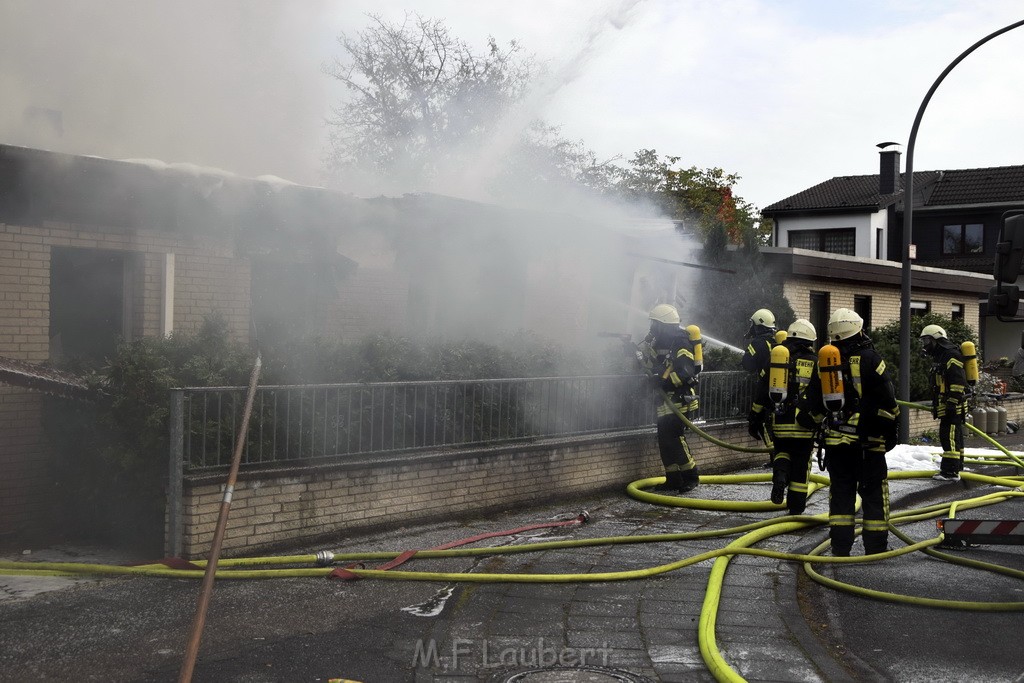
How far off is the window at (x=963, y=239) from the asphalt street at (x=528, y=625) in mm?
36960

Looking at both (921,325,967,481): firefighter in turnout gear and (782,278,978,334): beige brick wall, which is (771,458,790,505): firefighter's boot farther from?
(782,278,978,334): beige brick wall

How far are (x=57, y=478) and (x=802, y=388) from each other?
21.0ft

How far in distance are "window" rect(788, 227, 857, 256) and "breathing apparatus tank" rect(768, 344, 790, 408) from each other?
32.7m

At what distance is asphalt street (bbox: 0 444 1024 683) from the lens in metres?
4.80

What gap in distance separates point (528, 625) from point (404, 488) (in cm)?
285

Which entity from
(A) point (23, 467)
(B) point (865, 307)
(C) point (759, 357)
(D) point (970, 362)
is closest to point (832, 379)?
(C) point (759, 357)

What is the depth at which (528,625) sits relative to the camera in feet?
18.2

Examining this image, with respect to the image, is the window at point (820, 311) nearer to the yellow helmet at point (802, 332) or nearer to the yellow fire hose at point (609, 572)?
the yellow helmet at point (802, 332)

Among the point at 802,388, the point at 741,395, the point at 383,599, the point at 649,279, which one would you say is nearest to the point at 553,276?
the point at 649,279

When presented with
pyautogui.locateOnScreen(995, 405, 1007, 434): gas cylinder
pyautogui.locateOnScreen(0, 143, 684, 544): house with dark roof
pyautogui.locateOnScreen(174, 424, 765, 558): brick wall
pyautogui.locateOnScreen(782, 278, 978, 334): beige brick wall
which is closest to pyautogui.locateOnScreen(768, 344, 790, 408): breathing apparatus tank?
pyautogui.locateOnScreen(174, 424, 765, 558): brick wall

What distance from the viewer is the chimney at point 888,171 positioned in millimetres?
38688

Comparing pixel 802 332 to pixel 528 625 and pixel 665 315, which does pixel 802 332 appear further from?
pixel 528 625

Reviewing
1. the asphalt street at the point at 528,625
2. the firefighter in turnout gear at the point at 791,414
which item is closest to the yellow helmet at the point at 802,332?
the firefighter in turnout gear at the point at 791,414

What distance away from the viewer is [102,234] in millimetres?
8719
